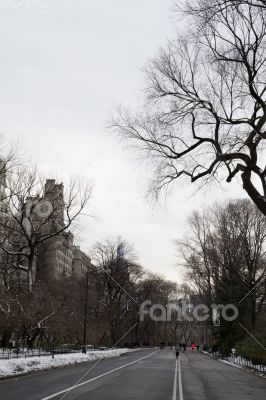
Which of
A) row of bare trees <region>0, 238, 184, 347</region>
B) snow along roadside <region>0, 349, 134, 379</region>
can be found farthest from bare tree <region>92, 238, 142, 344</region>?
snow along roadside <region>0, 349, 134, 379</region>

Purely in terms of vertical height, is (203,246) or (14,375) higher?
(203,246)

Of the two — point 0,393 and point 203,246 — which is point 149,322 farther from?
point 0,393

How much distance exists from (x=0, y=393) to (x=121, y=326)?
222 feet

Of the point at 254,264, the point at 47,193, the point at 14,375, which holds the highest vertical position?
the point at 47,193

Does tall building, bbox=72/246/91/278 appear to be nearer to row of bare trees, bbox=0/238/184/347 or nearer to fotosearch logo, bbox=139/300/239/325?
row of bare trees, bbox=0/238/184/347

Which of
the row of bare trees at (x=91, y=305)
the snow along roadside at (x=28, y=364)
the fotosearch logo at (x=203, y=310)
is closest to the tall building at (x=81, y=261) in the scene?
the row of bare trees at (x=91, y=305)

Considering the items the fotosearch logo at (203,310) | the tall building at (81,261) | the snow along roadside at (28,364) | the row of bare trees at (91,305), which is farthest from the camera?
the tall building at (81,261)

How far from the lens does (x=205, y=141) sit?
67.6ft

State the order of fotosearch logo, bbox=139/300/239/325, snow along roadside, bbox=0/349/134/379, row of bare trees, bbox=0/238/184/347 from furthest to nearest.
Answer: fotosearch logo, bbox=139/300/239/325 → row of bare trees, bbox=0/238/184/347 → snow along roadside, bbox=0/349/134/379

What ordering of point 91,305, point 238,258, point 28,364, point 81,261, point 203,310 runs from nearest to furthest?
point 28,364
point 238,258
point 203,310
point 91,305
point 81,261

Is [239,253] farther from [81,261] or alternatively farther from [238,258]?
[81,261]

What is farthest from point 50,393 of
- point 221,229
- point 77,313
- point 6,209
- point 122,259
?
point 122,259

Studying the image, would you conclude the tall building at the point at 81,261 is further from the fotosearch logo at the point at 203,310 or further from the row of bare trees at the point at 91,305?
the fotosearch logo at the point at 203,310

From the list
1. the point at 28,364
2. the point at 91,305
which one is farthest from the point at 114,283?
the point at 28,364
